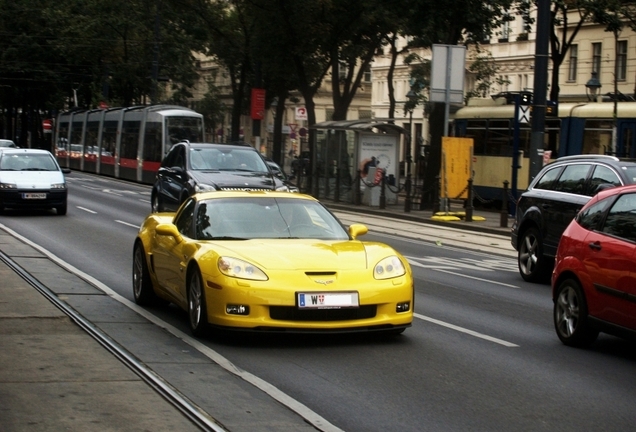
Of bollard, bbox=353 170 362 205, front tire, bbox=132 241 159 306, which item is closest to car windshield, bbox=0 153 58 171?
bollard, bbox=353 170 362 205

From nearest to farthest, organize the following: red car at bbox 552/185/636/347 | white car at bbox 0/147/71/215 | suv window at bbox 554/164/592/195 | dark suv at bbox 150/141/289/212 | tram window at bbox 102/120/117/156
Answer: red car at bbox 552/185/636/347
suv window at bbox 554/164/592/195
dark suv at bbox 150/141/289/212
white car at bbox 0/147/71/215
tram window at bbox 102/120/117/156

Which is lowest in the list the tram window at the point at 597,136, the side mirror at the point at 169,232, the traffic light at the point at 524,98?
the side mirror at the point at 169,232

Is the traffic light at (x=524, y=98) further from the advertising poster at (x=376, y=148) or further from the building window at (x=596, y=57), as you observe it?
the building window at (x=596, y=57)

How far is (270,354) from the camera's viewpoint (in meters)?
9.02

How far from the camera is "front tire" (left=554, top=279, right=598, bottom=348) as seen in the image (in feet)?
31.7

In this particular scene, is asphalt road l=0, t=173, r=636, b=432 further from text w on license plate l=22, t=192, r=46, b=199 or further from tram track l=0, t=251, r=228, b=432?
text w on license plate l=22, t=192, r=46, b=199

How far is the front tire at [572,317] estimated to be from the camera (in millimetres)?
9664

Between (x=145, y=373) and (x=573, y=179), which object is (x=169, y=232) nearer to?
(x=145, y=373)

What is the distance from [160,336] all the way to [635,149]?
920 inches

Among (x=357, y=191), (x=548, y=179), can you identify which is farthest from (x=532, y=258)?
(x=357, y=191)

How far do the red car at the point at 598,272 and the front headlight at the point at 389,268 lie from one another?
148cm

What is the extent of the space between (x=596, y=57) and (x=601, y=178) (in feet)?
144

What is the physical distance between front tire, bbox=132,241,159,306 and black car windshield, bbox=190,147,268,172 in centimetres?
1063

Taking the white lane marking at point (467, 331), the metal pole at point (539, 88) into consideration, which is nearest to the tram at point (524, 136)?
the metal pole at point (539, 88)
